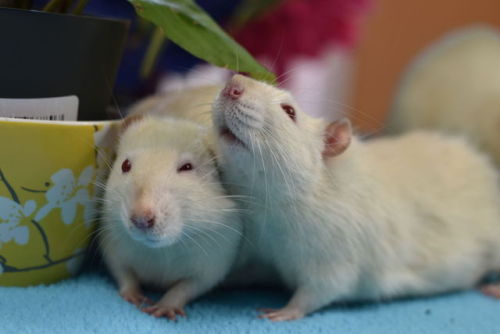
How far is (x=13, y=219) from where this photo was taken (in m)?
1.04

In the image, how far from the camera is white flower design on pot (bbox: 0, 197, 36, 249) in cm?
102

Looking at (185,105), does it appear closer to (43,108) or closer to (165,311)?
(43,108)

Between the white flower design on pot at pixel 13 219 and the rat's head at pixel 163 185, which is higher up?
the rat's head at pixel 163 185

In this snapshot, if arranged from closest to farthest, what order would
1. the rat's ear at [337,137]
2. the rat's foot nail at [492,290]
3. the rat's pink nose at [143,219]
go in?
the rat's pink nose at [143,219] → the rat's ear at [337,137] → the rat's foot nail at [492,290]

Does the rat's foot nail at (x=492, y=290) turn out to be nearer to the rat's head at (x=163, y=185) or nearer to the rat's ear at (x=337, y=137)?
the rat's ear at (x=337, y=137)

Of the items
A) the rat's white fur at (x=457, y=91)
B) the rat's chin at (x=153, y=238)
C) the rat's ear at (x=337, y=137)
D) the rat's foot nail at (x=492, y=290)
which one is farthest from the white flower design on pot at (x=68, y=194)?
the rat's white fur at (x=457, y=91)

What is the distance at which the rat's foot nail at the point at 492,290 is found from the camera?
143cm

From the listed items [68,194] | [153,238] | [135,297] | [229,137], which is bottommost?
[135,297]

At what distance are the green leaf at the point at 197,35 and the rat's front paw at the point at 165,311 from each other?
1.52ft

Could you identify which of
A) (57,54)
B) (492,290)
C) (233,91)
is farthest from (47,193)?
(492,290)

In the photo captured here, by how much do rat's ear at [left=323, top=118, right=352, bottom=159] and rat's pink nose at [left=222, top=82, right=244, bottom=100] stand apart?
0.81ft

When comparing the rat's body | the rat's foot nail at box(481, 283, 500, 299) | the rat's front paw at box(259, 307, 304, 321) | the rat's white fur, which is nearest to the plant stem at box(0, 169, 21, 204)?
the rat's body

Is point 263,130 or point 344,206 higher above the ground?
point 263,130

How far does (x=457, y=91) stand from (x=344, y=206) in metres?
1.06
